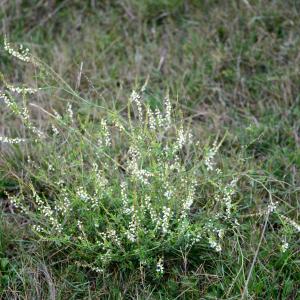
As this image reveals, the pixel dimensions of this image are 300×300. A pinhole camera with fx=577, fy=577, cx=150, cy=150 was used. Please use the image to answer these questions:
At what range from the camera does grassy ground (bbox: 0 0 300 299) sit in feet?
9.91

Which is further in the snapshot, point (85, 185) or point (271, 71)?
point (271, 71)

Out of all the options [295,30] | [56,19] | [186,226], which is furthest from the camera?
[56,19]

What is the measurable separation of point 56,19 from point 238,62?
5.13 ft

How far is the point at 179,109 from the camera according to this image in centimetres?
322

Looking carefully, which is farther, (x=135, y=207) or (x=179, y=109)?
(x=179, y=109)

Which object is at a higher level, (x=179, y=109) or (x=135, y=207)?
(x=179, y=109)

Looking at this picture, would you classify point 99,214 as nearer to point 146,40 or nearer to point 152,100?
point 152,100

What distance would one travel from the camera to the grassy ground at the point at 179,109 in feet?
9.91

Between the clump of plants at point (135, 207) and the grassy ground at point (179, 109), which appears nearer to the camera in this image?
the clump of plants at point (135, 207)

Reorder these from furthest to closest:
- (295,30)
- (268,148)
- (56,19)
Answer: (56,19), (295,30), (268,148)

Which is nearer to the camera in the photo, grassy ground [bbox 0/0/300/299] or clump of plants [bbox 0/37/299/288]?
clump of plants [bbox 0/37/299/288]

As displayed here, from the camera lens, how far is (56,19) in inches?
187

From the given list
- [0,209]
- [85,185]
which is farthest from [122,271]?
[0,209]

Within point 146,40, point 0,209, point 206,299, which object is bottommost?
point 206,299
